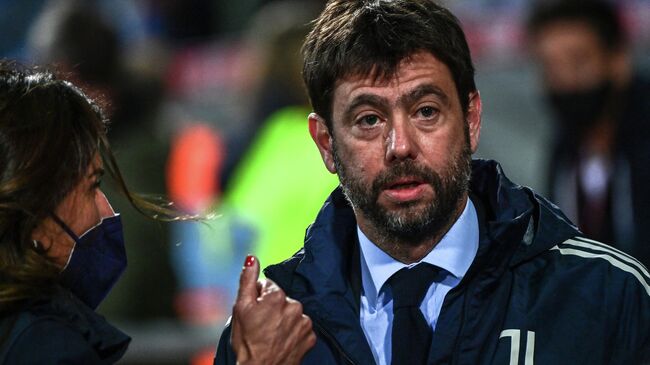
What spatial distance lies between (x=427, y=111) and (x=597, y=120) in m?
2.39

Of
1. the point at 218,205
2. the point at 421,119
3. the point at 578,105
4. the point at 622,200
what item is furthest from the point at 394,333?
the point at 218,205

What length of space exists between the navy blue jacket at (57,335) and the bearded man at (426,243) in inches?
11.8

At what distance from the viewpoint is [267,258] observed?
5348 millimetres

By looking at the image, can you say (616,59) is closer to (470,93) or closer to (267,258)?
(267,258)

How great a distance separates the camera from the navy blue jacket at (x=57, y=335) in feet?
8.54

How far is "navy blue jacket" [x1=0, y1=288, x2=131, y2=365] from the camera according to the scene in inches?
103

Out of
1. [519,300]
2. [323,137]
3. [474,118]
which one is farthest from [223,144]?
[519,300]

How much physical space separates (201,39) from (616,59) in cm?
306

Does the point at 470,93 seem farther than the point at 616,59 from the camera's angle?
No

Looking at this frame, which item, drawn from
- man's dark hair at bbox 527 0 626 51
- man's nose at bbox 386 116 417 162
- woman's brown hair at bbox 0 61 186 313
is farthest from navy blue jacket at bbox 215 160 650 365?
man's dark hair at bbox 527 0 626 51

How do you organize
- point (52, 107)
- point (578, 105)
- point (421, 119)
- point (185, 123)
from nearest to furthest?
point (52, 107) < point (421, 119) < point (578, 105) < point (185, 123)

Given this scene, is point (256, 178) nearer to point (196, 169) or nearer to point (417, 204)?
point (196, 169)

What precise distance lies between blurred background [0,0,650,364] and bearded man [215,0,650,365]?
1.93m

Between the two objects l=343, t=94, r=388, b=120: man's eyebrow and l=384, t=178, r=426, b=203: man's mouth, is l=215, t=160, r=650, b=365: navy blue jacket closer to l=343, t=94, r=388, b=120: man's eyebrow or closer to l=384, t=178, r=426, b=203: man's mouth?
l=384, t=178, r=426, b=203: man's mouth
